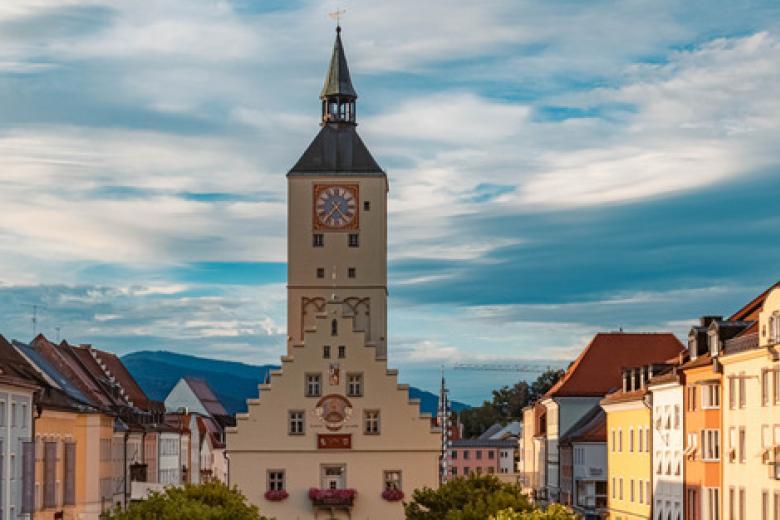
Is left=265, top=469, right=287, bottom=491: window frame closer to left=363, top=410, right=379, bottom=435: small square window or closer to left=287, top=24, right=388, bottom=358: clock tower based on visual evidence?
left=363, top=410, right=379, bottom=435: small square window

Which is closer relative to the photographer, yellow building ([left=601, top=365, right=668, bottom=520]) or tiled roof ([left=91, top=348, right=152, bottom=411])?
yellow building ([left=601, top=365, right=668, bottom=520])

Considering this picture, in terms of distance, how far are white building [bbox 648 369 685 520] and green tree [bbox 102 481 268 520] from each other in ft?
63.6

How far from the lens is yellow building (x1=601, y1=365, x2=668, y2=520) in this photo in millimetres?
85312

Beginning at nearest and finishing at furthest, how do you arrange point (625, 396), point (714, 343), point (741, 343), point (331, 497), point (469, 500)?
point (741, 343)
point (714, 343)
point (469, 500)
point (625, 396)
point (331, 497)

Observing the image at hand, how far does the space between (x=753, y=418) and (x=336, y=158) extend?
1943 inches

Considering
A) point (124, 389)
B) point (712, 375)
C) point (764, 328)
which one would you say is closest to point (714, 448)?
point (712, 375)

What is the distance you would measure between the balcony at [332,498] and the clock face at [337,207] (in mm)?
21418

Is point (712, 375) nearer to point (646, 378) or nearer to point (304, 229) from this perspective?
point (646, 378)

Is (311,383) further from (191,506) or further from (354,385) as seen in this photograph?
(191,506)

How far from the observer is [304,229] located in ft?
355

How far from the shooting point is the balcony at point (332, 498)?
9206cm

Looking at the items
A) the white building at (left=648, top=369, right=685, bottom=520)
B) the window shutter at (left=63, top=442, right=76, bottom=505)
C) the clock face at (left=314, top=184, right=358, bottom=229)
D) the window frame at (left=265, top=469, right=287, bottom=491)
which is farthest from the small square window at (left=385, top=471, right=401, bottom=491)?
the clock face at (left=314, top=184, right=358, bottom=229)

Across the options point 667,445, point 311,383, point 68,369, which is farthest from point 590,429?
point 68,369

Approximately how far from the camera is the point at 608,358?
11100cm
